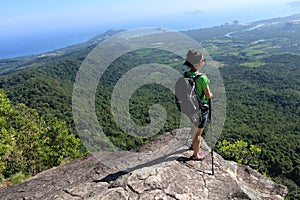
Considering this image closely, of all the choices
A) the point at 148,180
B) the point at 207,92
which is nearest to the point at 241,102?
the point at 207,92

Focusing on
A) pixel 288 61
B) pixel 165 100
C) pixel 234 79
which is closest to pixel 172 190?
pixel 165 100

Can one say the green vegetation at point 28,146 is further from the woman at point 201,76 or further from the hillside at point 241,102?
the woman at point 201,76

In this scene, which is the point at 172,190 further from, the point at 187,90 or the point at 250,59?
the point at 250,59

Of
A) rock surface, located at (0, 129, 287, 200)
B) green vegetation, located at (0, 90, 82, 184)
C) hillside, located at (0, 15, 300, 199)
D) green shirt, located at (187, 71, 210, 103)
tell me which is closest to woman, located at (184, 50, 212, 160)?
green shirt, located at (187, 71, 210, 103)

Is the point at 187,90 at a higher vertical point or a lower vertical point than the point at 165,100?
higher

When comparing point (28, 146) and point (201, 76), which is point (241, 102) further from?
point (201, 76)

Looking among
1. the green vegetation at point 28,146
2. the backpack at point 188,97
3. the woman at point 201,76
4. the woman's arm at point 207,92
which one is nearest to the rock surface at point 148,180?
the backpack at point 188,97
